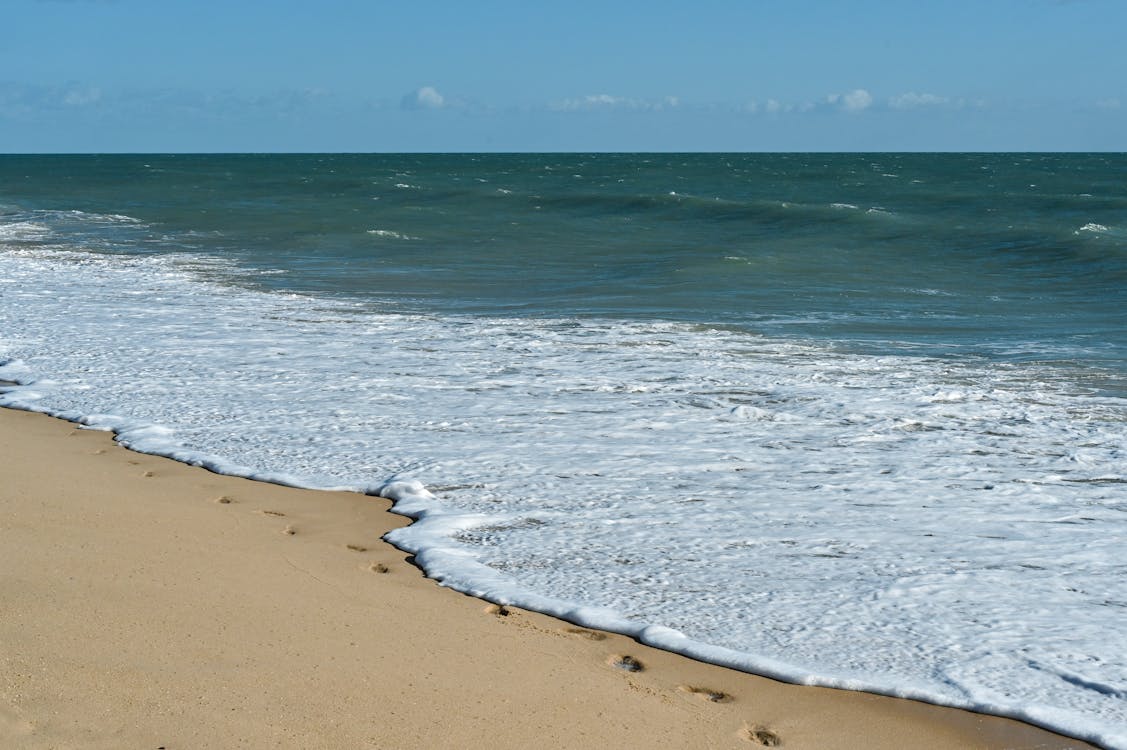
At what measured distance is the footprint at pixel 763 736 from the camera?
327 cm

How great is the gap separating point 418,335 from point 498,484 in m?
4.88

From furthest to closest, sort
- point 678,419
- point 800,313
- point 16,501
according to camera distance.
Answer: point 800,313 < point 678,419 < point 16,501

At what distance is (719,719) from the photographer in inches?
133

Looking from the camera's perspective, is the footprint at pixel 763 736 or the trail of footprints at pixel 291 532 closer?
the footprint at pixel 763 736

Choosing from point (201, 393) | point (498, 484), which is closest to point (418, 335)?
point (201, 393)

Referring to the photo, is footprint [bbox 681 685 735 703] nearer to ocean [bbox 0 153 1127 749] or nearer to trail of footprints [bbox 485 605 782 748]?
trail of footprints [bbox 485 605 782 748]

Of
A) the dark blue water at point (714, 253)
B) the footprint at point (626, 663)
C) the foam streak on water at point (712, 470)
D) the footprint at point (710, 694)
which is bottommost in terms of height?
the footprint at point (710, 694)

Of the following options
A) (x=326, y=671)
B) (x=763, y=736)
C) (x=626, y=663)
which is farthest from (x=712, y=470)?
(x=326, y=671)

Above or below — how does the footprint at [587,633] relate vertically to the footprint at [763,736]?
above

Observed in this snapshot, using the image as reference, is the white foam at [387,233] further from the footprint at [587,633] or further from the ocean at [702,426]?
the footprint at [587,633]

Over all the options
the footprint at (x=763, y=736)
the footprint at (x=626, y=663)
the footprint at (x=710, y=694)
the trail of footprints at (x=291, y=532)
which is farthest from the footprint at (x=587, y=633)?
the trail of footprints at (x=291, y=532)

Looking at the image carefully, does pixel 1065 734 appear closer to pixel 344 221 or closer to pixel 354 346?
pixel 354 346

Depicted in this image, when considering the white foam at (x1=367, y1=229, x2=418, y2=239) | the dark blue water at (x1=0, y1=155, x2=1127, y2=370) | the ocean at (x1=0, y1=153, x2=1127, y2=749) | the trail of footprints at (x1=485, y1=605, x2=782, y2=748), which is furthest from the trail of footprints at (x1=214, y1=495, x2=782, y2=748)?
the white foam at (x1=367, y1=229, x2=418, y2=239)

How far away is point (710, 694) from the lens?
3564 millimetres
